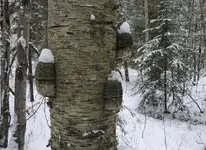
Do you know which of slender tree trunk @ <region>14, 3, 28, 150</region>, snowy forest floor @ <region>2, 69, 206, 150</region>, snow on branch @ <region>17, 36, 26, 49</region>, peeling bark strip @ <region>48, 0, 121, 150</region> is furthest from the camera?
snowy forest floor @ <region>2, 69, 206, 150</region>

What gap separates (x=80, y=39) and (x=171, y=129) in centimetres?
1023

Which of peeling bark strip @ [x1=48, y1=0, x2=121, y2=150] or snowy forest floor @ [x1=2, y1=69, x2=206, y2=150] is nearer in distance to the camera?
peeling bark strip @ [x1=48, y1=0, x2=121, y2=150]

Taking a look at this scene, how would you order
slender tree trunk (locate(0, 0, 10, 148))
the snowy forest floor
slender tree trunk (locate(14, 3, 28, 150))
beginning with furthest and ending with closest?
the snowy forest floor → slender tree trunk (locate(0, 0, 10, 148)) → slender tree trunk (locate(14, 3, 28, 150))

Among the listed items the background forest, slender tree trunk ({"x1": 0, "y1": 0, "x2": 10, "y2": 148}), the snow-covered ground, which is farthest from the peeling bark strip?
slender tree trunk ({"x1": 0, "y1": 0, "x2": 10, "y2": 148})

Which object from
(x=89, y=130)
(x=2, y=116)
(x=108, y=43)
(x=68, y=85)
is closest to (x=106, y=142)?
(x=89, y=130)

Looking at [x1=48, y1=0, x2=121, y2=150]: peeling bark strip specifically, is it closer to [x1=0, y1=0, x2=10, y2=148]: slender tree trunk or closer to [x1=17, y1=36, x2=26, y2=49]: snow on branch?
[x1=17, y1=36, x2=26, y2=49]: snow on branch

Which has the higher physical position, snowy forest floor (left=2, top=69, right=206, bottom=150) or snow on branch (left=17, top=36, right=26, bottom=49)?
snow on branch (left=17, top=36, right=26, bottom=49)

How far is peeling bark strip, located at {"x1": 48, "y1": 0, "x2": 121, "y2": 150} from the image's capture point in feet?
4.04

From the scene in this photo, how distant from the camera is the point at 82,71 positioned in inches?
48.4

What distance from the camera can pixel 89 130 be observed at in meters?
1.24

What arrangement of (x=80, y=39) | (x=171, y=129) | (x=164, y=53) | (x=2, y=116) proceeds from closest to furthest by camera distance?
1. (x=80, y=39)
2. (x=2, y=116)
3. (x=171, y=129)
4. (x=164, y=53)

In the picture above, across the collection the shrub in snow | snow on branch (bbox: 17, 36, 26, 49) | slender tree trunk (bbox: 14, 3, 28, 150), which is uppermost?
the shrub in snow

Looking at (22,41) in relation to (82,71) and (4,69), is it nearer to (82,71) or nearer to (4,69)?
(4,69)

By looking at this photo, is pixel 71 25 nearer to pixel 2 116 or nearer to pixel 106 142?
pixel 106 142
